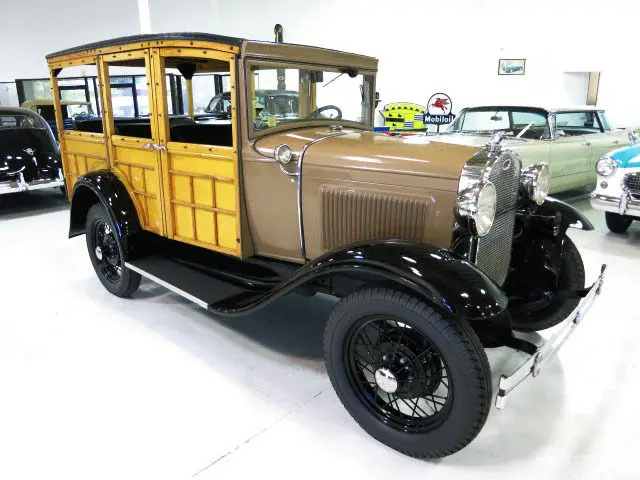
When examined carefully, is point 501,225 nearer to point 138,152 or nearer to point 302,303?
point 302,303

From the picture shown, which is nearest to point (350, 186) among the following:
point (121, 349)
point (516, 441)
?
point (516, 441)

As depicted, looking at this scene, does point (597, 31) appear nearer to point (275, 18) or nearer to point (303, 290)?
point (275, 18)

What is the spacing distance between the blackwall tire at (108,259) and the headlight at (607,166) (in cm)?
495

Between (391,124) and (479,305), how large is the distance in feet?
27.8

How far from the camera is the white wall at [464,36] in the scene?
27.0 ft

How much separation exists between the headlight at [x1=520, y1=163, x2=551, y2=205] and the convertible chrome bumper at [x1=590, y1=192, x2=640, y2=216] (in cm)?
297

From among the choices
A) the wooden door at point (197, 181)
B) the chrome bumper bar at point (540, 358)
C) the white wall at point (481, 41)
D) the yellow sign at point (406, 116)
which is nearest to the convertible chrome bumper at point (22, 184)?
the wooden door at point (197, 181)

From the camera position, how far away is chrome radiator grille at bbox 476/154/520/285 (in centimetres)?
239

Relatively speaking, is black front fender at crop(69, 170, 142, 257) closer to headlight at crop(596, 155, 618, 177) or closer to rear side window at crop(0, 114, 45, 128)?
rear side window at crop(0, 114, 45, 128)

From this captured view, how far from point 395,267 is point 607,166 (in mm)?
4397

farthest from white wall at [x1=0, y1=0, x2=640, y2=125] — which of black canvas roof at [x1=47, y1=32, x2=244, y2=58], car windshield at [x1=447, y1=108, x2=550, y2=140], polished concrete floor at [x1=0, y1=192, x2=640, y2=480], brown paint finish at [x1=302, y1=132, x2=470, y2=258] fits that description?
black canvas roof at [x1=47, y1=32, x2=244, y2=58]

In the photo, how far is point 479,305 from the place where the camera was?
72.7 inches

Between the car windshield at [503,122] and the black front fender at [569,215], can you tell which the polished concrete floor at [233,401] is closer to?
the black front fender at [569,215]

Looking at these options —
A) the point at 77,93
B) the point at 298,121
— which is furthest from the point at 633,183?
the point at 77,93
